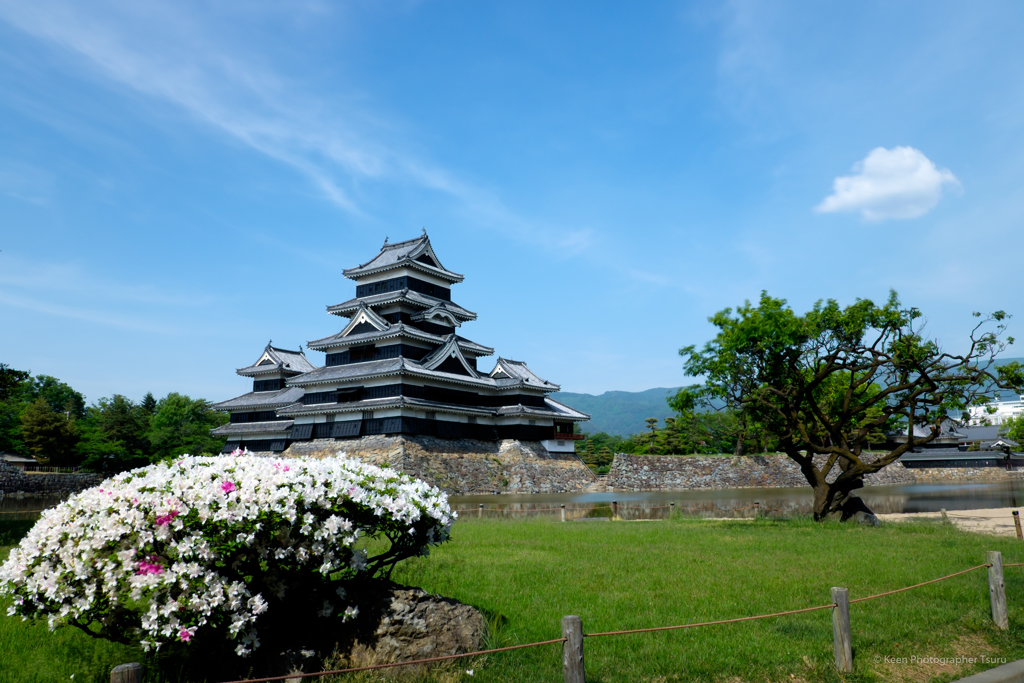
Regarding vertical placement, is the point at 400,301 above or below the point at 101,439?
above

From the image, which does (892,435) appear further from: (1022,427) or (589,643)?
(589,643)

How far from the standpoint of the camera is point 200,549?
5.71 meters

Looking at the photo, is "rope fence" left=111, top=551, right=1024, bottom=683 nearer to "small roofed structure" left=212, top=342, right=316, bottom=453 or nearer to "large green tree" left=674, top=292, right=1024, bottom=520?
"large green tree" left=674, top=292, right=1024, bottom=520

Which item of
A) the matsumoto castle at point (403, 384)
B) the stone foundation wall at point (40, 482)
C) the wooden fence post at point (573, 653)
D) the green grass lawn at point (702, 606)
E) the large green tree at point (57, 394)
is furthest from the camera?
the large green tree at point (57, 394)

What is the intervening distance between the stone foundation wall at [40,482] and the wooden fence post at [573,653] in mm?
47468

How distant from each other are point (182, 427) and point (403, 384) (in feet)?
92.5

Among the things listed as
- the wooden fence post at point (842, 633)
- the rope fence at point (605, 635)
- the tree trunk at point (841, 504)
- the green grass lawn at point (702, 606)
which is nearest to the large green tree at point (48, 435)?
the green grass lawn at point (702, 606)

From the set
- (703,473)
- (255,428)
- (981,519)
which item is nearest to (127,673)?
(981,519)

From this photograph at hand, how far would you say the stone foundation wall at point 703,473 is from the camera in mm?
44312

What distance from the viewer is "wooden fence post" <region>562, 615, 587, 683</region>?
5520 millimetres

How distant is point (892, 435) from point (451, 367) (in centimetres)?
4048

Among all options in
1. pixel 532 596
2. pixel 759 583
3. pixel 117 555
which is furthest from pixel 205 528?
pixel 759 583

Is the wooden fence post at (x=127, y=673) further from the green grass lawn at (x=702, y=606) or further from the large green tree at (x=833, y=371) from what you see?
the large green tree at (x=833, y=371)

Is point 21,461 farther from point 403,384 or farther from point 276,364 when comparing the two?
point 403,384
